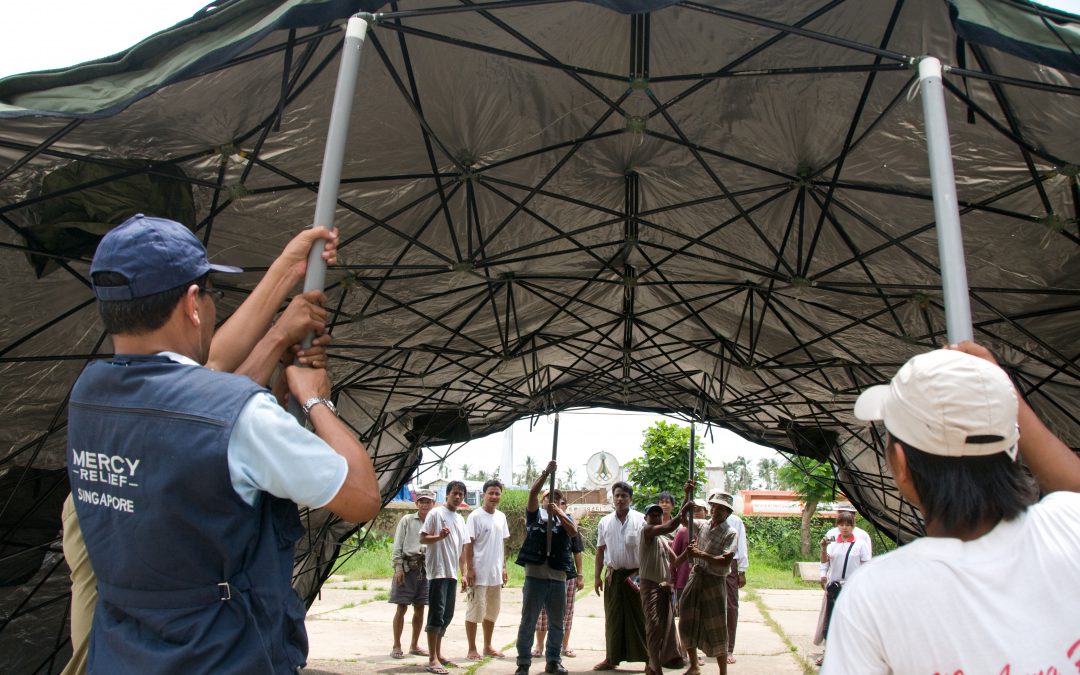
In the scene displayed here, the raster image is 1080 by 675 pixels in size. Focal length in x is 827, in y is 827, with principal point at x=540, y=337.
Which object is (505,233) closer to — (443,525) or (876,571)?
(443,525)

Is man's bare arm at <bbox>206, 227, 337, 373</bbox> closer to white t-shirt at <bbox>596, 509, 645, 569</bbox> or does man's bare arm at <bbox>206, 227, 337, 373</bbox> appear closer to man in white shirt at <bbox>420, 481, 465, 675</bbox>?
man in white shirt at <bbox>420, 481, 465, 675</bbox>

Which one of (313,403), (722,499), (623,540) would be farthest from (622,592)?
(313,403)

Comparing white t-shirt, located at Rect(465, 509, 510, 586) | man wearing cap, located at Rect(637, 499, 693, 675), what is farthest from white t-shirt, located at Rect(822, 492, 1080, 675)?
white t-shirt, located at Rect(465, 509, 510, 586)

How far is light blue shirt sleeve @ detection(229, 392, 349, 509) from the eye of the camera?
1.64m

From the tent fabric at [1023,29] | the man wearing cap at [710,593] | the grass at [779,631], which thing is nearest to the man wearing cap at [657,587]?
the man wearing cap at [710,593]

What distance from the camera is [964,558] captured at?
4.72ft

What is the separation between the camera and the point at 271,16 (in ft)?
10.9

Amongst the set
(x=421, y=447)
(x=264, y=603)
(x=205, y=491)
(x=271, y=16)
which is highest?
(x=271, y=16)

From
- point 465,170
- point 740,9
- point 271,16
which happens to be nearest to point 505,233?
point 465,170

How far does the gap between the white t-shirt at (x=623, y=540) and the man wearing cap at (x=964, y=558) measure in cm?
817

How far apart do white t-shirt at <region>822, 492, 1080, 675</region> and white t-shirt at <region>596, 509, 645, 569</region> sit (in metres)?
8.20

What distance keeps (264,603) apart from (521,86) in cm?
447

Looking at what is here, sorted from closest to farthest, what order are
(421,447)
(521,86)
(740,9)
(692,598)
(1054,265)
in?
(740,9) < (521,86) < (1054,265) < (692,598) < (421,447)

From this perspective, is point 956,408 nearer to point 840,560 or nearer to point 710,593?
point 710,593
